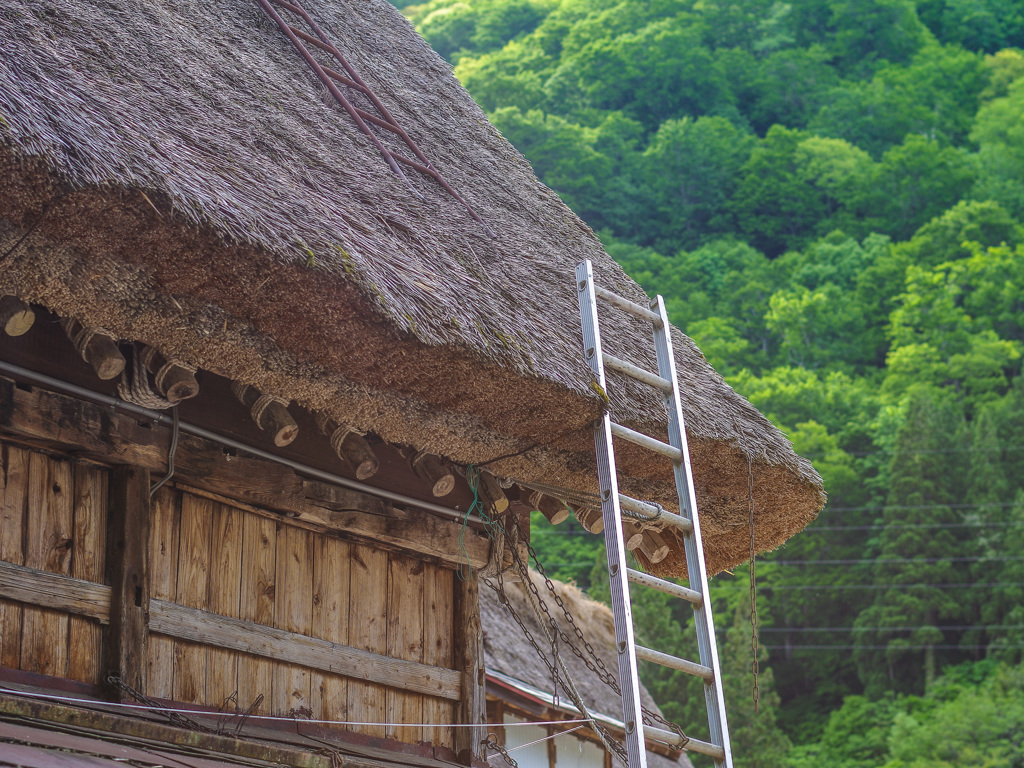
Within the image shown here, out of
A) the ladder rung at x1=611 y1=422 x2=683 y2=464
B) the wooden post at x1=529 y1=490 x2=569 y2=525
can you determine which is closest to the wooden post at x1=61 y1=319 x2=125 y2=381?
the ladder rung at x1=611 y1=422 x2=683 y2=464

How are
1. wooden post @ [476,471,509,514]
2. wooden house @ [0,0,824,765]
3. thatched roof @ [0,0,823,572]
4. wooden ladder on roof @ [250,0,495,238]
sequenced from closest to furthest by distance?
thatched roof @ [0,0,823,572] → wooden house @ [0,0,824,765] → wooden post @ [476,471,509,514] → wooden ladder on roof @ [250,0,495,238]

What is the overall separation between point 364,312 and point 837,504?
3328cm

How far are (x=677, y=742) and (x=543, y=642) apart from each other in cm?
610

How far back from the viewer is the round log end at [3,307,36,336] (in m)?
3.22

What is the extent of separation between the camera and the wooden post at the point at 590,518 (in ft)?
17.1

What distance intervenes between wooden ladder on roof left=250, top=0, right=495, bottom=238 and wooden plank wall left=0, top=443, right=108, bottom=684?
192 cm

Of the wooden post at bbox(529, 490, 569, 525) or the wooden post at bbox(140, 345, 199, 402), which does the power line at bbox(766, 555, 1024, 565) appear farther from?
the wooden post at bbox(140, 345, 199, 402)

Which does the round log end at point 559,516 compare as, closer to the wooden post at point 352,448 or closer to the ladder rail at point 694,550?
the ladder rail at point 694,550

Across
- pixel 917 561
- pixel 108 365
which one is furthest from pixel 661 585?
pixel 917 561

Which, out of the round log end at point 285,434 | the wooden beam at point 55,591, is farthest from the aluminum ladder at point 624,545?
the wooden beam at point 55,591

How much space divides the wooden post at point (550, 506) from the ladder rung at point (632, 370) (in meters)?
0.89

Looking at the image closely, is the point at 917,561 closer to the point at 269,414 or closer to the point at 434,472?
the point at 434,472

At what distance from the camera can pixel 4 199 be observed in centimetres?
274

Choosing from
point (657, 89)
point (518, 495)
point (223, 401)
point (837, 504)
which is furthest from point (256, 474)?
point (657, 89)
